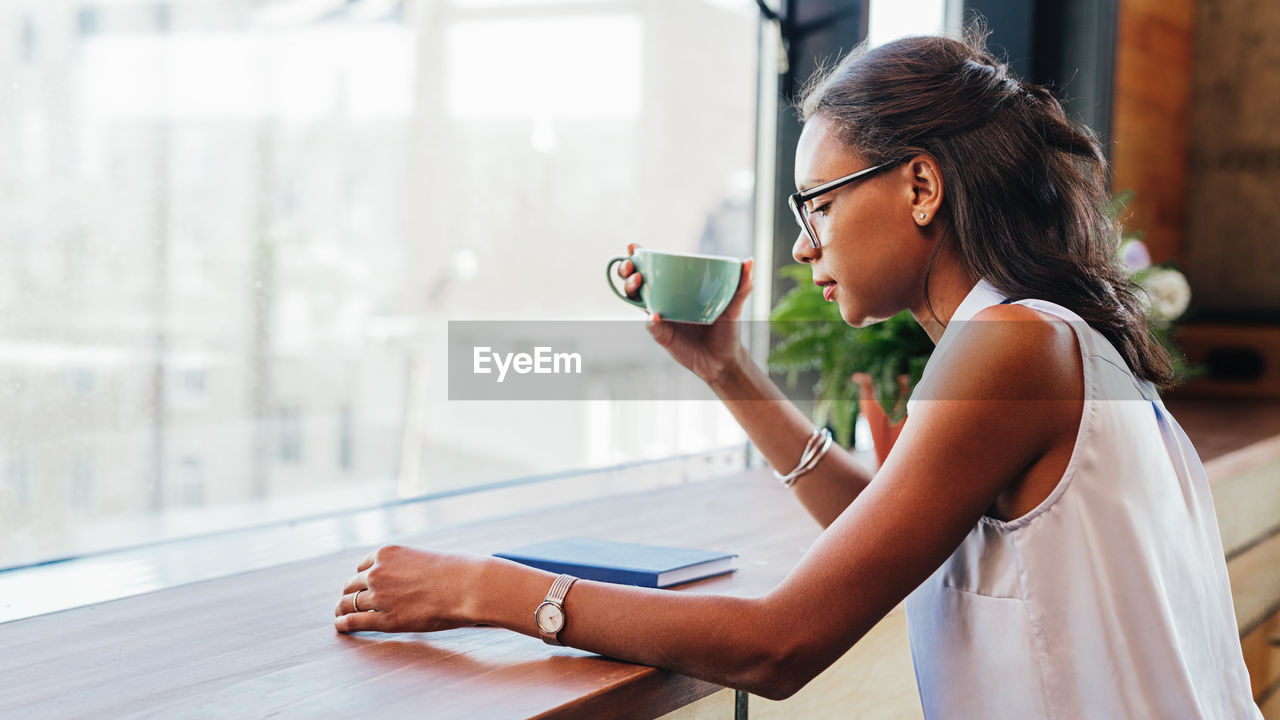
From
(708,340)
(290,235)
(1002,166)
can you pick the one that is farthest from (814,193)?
(290,235)

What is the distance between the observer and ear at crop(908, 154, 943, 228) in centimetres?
101

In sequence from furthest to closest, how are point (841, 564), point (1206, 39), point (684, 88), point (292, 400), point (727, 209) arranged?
point (1206, 39), point (727, 209), point (684, 88), point (292, 400), point (841, 564)

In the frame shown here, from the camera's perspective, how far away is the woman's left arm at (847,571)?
840 millimetres

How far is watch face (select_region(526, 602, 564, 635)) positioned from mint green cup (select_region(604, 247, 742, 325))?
43 cm

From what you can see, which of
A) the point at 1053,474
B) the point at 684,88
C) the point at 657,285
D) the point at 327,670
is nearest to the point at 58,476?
the point at 327,670

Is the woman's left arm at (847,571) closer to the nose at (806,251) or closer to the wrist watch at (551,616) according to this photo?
the wrist watch at (551,616)

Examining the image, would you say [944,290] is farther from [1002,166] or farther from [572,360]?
[572,360]

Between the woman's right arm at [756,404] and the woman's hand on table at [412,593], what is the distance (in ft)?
1.55

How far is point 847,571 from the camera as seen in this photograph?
0.84m

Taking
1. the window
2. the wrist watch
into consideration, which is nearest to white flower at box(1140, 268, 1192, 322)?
the window

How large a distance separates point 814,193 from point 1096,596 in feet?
1.46

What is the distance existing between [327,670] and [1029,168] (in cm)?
76

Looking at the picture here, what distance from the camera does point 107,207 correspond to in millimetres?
1200

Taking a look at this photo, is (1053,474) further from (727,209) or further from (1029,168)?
(727,209)
